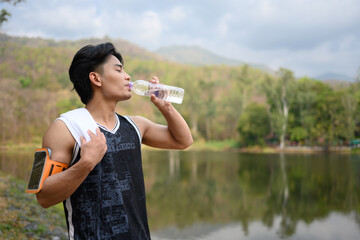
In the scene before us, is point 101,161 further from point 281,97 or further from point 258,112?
point 258,112

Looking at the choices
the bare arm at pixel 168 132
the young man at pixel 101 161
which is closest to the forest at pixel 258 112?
the bare arm at pixel 168 132

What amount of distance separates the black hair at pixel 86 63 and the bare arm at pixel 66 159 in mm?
265

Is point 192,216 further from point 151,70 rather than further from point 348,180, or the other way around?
point 151,70

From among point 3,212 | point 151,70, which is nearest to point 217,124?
point 151,70

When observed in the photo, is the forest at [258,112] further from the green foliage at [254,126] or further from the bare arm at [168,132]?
the bare arm at [168,132]

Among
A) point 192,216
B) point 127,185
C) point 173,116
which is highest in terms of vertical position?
point 173,116

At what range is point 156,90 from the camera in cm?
187

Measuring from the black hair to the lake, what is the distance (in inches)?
272

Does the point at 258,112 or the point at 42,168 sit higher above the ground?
the point at 258,112

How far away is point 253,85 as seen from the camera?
163 ft

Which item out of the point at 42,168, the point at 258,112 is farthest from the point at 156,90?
the point at 258,112

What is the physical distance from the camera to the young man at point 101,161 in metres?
1.32

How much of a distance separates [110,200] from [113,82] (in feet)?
1.75

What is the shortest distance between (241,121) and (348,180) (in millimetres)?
20421
